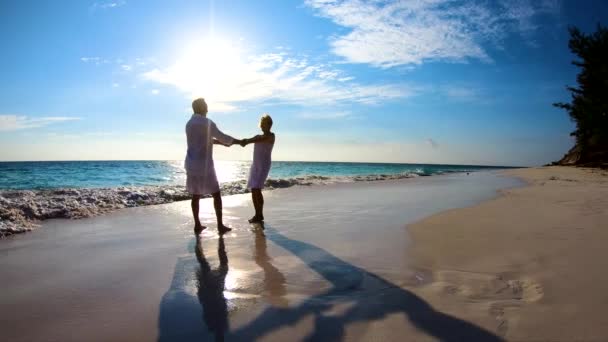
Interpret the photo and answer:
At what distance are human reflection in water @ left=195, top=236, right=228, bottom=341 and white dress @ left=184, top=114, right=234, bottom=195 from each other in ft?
5.63

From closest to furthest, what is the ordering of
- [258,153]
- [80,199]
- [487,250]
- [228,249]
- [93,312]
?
[93,312] < [487,250] < [228,249] < [258,153] < [80,199]

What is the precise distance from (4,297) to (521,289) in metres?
4.19

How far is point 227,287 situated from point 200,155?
310 centimetres

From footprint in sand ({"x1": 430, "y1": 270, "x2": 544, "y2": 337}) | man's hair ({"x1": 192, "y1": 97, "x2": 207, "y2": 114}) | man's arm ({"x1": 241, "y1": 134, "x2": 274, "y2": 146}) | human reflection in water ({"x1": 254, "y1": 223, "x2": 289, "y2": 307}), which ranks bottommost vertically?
human reflection in water ({"x1": 254, "y1": 223, "x2": 289, "y2": 307})

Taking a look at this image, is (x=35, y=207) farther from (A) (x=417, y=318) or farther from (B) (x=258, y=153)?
(A) (x=417, y=318)

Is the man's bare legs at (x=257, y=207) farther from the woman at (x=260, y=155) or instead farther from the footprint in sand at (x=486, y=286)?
the footprint in sand at (x=486, y=286)

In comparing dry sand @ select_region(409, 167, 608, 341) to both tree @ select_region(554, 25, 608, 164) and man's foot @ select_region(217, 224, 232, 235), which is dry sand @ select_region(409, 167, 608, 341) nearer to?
man's foot @ select_region(217, 224, 232, 235)

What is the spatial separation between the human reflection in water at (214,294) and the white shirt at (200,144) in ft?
6.09

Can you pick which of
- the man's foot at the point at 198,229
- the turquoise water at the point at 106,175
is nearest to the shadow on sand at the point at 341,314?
the man's foot at the point at 198,229

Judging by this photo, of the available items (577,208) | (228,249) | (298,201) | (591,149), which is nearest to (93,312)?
(228,249)

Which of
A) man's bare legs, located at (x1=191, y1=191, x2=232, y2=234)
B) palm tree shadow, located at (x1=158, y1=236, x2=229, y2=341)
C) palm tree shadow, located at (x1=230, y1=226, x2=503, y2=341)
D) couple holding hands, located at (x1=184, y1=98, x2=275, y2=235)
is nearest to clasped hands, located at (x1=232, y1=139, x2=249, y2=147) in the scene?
couple holding hands, located at (x1=184, y1=98, x2=275, y2=235)

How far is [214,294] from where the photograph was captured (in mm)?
2738

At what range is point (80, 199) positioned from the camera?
321 inches

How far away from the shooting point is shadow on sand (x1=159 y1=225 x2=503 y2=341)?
2.04m
